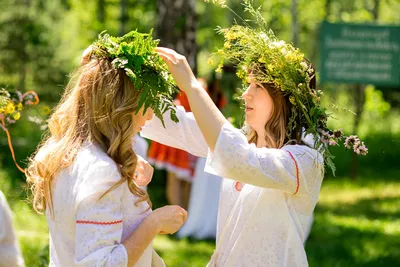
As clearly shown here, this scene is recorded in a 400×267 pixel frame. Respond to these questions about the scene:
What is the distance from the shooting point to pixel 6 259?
111 inches

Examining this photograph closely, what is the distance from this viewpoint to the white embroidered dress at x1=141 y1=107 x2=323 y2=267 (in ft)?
9.53

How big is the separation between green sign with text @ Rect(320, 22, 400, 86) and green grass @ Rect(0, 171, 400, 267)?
6.12 feet

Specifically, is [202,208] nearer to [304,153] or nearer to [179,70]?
[304,153]

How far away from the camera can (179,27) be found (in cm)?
911

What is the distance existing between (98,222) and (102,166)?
0.19 m

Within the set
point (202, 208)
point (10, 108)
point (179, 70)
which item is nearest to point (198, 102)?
point (179, 70)

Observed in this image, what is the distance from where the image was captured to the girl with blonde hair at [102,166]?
2.61 metres

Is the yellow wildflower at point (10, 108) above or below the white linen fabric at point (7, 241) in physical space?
above

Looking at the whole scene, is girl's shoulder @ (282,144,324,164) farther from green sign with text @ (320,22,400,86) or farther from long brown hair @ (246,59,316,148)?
green sign with text @ (320,22,400,86)

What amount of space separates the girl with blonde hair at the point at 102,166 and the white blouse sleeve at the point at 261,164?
259 millimetres

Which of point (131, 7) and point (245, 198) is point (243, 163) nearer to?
point (245, 198)

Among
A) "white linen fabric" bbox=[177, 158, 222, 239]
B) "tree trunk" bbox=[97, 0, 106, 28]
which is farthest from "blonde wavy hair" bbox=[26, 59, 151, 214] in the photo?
"tree trunk" bbox=[97, 0, 106, 28]

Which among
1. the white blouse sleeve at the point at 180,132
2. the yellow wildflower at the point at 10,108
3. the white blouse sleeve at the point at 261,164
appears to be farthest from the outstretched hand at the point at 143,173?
the yellow wildflower at the point at 10,108

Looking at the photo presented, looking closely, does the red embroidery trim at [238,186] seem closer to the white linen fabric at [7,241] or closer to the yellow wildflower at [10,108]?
the white linen fabric at [7,241]
